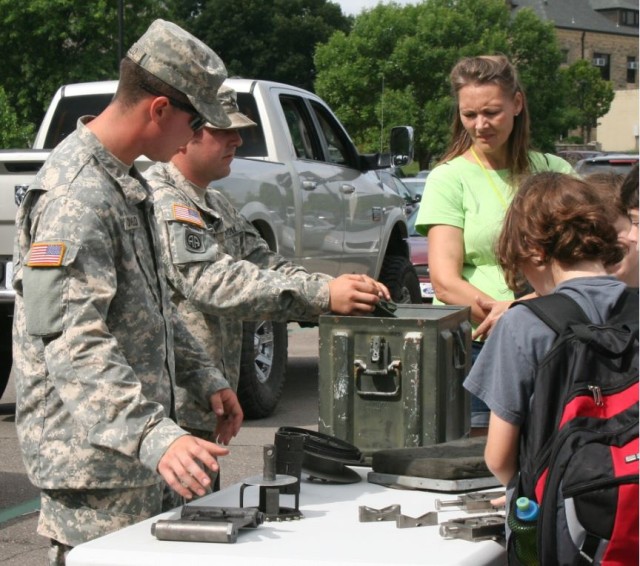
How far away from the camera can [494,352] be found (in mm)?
2750

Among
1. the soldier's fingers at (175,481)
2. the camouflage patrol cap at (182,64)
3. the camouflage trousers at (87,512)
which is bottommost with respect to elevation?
the camouflage trousers at (87,512)

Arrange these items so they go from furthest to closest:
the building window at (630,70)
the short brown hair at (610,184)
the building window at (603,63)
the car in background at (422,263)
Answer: the building window at (630,70) → the building window at (603,63) → the car in background at (422,263) → the short brown hair at (610,184)

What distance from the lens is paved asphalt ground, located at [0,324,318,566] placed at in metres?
6.01

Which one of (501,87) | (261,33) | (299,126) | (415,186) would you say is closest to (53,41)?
(415,186)

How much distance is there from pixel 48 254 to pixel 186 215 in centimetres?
105

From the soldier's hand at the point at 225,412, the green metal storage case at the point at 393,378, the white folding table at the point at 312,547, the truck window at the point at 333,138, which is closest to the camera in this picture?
the white folding table at the point at 312,547

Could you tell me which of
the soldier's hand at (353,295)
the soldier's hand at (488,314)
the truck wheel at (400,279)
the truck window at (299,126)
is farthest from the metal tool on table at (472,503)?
the truck wheel at (400,279)

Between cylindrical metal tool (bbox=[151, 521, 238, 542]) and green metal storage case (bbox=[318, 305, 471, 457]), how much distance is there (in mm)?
1192

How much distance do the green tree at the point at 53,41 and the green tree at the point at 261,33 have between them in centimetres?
2710

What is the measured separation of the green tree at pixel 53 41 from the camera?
44.7 meters

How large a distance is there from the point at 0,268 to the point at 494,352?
20.6 ft

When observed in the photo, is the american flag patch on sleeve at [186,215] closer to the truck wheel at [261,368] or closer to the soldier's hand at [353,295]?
the soldier's hand at [353,295]

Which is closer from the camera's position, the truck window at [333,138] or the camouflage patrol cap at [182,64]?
the camouflage patrol cap at [182,64]

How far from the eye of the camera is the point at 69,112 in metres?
9.97
